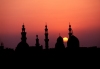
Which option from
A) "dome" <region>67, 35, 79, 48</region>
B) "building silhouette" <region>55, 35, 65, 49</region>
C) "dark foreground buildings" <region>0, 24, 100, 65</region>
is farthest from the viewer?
"building silhouette" <region>55, 35, 65, 49</region>

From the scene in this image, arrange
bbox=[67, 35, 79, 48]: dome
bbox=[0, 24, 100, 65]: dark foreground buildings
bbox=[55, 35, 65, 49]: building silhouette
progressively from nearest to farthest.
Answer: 1. bbox=[0, 24, 100, 65]: dark foreground buildings
2. bbox=[67, 35, 79, 48]: dome
3. bbox=[55, 35, 65, 49]: building silhouette

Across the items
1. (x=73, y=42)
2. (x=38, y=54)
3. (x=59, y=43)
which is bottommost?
(x=38, y=54)

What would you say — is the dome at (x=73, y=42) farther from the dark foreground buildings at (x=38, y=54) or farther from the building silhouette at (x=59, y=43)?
the building silhouette at (x=59, y=43)

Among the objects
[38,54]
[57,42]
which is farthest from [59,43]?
[38,54]

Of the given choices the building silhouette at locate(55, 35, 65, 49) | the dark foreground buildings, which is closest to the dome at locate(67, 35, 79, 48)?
the dark foreground buildings

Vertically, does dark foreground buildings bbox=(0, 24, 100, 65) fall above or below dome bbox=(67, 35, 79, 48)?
below

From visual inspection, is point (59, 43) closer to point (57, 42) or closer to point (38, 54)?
point (57, 42)

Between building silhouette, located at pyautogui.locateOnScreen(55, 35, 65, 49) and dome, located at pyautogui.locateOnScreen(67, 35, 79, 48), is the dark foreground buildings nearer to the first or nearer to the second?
dome, located at pyautogui.locateOnScreen(67, 35, 79, 48)

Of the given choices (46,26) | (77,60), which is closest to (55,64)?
(77,60)

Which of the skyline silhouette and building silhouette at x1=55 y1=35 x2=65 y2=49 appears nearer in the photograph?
the skyline silhouette

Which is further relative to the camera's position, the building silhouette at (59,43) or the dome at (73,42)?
the building silhouette at (59,43)

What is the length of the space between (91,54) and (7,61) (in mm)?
16741

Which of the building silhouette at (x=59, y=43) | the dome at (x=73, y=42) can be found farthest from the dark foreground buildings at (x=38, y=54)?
the building silhouette at (x=59, y=43)

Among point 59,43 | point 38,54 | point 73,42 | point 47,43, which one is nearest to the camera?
point 38,54
